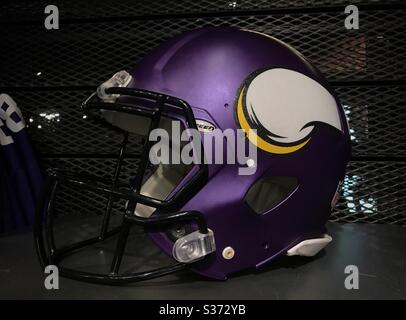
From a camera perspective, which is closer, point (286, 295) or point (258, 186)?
point (286, 295)

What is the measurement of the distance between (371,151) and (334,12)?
375 millimetres

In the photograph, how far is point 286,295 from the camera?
0.67 meters

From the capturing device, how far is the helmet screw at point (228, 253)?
70cm

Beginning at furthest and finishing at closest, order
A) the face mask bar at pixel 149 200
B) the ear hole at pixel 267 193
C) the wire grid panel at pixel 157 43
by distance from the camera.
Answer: the wire grid panel at pixel 157 43 → the ear hole at pixel 267 193 → the face mask bar at pixel 149 200

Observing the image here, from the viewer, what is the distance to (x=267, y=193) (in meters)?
0.81

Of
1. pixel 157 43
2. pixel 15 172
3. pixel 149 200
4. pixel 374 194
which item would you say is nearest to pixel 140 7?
pixel 157 43

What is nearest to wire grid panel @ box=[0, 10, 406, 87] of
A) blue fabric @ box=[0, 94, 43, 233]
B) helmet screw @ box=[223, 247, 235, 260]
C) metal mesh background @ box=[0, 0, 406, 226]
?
metal mesh background @ box=[0, 0, 406, 226]

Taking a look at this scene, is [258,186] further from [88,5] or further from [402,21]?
[88,5]

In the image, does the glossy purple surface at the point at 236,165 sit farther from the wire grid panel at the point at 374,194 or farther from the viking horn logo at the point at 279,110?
the wire grid panel at the point at 374,194

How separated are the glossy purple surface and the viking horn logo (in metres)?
0.01

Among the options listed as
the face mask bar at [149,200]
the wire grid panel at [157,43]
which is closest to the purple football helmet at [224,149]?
the face mask bar at [149,200]

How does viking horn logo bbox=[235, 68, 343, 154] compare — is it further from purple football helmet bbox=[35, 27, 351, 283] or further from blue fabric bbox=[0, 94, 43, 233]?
blue fabric bbox=[0, 94, 43, 233]

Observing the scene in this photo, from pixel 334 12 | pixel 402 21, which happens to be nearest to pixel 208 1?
pixel 334 12
